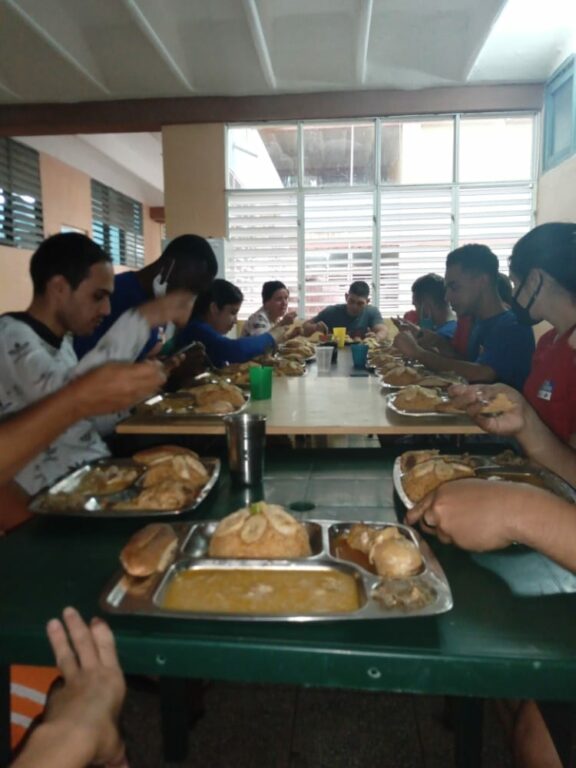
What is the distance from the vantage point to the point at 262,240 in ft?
24.7

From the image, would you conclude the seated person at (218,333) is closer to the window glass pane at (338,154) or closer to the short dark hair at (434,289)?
the short dark hair at (434,289)

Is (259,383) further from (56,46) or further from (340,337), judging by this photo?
(56,46)

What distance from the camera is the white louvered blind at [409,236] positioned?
7219mm

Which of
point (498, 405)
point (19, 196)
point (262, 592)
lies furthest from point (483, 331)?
point (19, 196)

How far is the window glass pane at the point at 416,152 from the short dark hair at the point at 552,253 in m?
5.39

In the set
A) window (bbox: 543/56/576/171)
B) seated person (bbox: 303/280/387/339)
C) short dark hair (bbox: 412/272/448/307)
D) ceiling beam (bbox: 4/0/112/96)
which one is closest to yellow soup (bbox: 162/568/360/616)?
short dark hair (bbox: 412/272/448/307)

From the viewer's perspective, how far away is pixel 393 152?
7188 millimetres

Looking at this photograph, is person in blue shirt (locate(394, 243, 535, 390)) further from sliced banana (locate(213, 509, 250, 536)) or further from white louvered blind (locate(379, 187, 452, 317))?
white louvered blind (locate(379, 187, 452, 317))

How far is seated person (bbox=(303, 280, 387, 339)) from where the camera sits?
258 inches

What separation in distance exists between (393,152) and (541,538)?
7.08 meters

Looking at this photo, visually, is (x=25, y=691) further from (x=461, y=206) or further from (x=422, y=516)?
(x=461, y=206)

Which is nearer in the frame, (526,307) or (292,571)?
(292,571)

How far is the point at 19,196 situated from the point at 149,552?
306 inches

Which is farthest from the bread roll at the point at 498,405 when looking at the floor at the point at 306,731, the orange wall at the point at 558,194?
the orange wall at the point at 558,194
